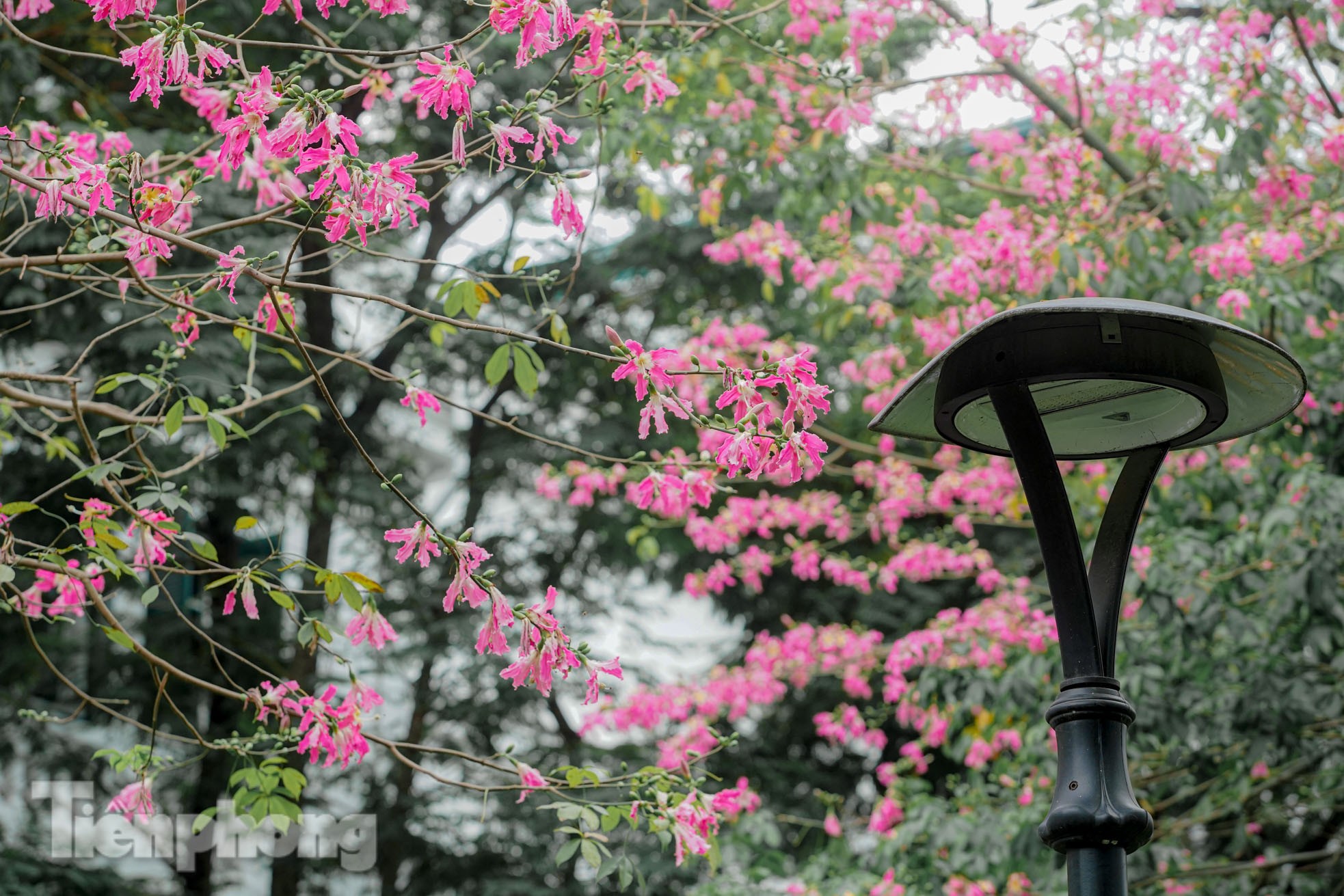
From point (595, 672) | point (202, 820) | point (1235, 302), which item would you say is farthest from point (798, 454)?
point (1235, 302)

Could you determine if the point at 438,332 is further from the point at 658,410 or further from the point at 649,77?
the point at 658,410

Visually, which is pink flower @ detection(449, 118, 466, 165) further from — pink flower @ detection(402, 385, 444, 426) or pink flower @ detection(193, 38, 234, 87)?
pink flower @ detection(402, 385, 444, 426)

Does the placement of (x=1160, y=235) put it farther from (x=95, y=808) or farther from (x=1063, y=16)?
(x=95, y=808)

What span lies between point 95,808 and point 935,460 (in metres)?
5.31

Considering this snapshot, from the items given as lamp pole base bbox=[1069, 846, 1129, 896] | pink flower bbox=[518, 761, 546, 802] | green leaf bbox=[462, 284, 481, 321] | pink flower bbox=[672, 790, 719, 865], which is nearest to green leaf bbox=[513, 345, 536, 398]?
green leaf bbox=[462, 284, 481, 321]

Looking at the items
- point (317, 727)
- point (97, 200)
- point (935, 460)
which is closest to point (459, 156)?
point (97, 200)

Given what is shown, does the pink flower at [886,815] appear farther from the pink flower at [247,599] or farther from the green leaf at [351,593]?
the pink flower at [247,599]

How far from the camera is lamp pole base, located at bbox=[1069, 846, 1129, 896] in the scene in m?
2.02

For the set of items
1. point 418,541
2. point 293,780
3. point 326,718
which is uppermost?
point 418,541

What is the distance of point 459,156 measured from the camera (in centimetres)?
227

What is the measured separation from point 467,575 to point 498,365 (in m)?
0.73

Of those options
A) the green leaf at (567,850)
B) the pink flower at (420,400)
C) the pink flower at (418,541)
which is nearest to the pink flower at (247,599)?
the pink flower at (418,541)

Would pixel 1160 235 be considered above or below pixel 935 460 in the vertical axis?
above

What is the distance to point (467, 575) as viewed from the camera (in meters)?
2.20
